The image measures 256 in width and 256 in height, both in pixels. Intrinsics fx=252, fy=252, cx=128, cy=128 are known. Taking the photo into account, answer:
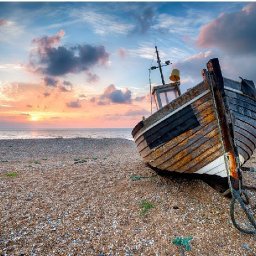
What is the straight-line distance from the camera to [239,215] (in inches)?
273

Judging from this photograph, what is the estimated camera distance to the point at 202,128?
724cm

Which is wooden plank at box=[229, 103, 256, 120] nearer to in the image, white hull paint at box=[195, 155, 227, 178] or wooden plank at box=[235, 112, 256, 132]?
wooden plank at box=[235, 112, 256, 132]

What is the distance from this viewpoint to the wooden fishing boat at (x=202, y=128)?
7066mm

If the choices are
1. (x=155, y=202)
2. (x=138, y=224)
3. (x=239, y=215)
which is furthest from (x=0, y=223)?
(x=239, y=215)

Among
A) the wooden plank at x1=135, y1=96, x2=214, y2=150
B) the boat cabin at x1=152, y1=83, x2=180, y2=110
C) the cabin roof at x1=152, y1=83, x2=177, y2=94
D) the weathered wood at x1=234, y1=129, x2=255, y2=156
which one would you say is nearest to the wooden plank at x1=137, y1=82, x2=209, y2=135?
the wooden plank at x1=135, y1=96, x2=214, y2=150

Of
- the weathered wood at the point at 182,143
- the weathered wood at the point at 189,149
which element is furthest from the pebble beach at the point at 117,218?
the weathered wood at the point at 182,143

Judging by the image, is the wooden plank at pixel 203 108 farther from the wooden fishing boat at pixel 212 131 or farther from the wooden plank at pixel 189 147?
the wooden plank at pixel 189 147

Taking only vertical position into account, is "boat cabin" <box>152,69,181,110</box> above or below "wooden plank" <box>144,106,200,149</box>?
above

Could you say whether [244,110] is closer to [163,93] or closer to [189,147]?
[189,147]

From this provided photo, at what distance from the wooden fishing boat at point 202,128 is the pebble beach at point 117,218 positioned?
1187mm

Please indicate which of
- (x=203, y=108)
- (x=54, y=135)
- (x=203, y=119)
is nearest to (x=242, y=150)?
(x=203, y=119)

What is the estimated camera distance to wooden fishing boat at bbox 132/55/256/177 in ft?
23.2

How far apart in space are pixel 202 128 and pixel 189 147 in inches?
26.8

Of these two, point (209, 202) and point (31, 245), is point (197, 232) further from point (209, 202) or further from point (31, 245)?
point (31, 245)
